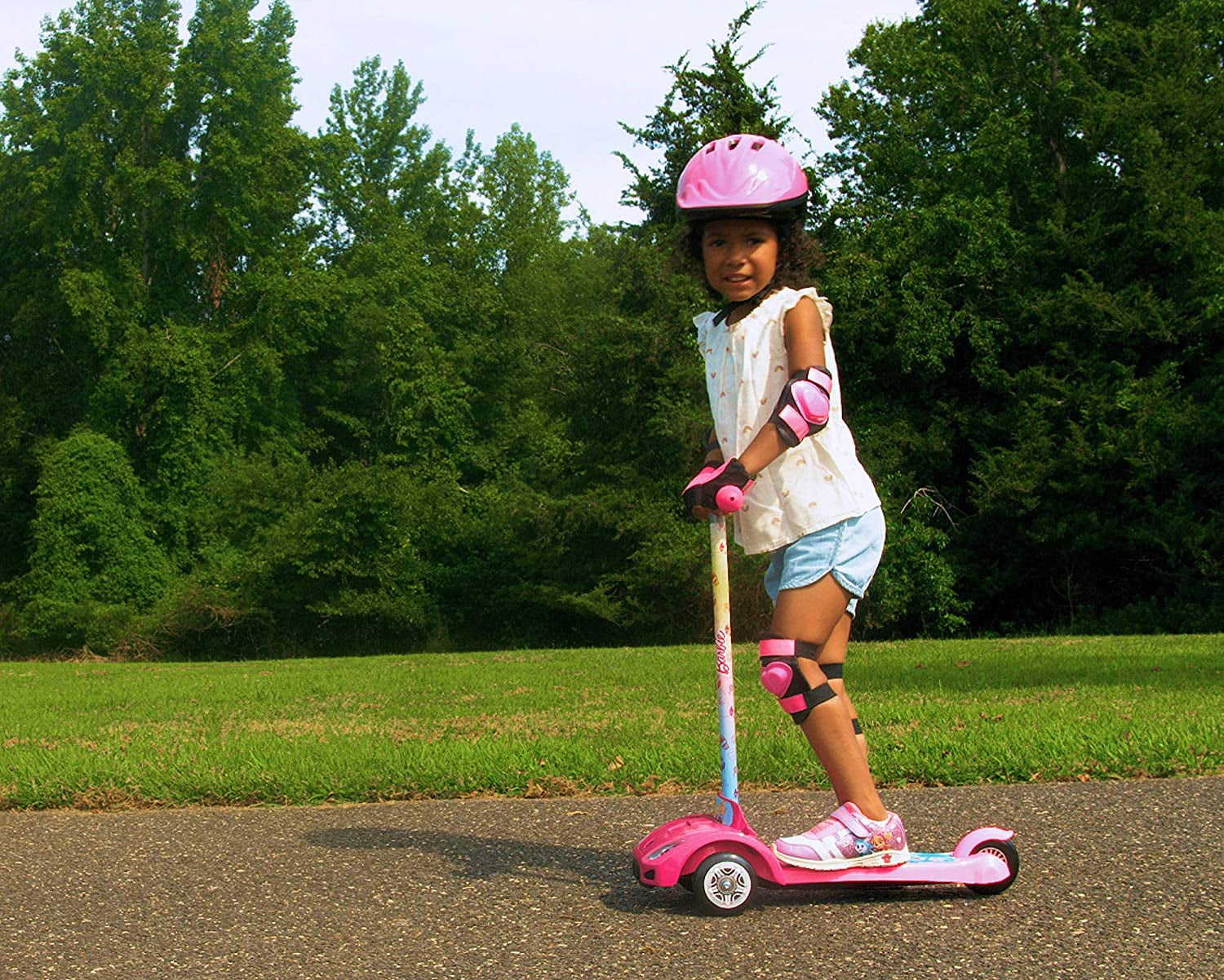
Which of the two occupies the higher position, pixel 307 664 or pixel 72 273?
pixel 72 273

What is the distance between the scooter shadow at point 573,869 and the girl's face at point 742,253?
1772mm

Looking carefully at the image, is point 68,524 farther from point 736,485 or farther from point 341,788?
point 736,485

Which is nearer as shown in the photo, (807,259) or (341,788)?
(807,259)

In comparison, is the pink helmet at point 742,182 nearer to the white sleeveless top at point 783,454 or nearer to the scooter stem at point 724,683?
the white sleeveless top at point 783,454

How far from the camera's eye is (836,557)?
392cm

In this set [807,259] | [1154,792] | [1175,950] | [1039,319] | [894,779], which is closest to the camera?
[1175,950]

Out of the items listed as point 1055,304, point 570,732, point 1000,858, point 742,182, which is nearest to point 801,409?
point 742,182

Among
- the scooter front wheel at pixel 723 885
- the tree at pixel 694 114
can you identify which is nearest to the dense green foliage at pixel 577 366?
the tree at pixel 694 114

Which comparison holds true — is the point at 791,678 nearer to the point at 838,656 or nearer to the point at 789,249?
the point at 838,656

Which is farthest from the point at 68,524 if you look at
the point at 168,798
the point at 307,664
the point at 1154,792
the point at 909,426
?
the point at 1154,792

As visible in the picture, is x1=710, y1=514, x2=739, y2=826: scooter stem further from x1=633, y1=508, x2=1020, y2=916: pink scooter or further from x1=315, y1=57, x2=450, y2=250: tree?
x1=315, y1=57, x2=450, y2=250: tree

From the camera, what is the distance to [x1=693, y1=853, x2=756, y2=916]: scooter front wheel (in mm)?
3666

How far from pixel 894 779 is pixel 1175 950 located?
250cm

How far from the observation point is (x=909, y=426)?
27531 mm
